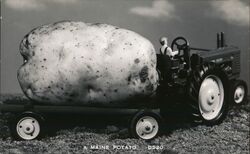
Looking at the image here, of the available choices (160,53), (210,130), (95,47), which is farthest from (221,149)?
(95,47)

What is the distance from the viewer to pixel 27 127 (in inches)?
225

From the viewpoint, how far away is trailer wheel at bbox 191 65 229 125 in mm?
6082

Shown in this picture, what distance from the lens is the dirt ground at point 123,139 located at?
224 inches

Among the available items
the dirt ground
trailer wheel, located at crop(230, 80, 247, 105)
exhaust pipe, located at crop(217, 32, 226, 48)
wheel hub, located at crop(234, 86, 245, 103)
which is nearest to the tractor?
the dirt ground

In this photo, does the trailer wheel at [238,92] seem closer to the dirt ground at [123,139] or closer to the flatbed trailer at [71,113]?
the dirt ground at [123,139]

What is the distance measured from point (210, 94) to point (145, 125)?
105 cm

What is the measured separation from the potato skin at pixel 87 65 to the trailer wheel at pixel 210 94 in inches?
21.9

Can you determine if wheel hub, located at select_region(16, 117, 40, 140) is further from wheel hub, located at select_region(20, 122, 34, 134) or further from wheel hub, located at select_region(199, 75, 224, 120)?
wheel hub, located at select_region(199, 75, 224, 120)

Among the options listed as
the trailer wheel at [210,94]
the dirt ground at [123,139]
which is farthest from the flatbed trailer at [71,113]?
the trailer wheel at [210,94]

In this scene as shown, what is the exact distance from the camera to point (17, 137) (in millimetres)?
5754

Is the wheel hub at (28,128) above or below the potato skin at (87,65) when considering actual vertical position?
below

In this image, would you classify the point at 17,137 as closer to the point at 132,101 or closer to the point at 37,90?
the point at 37,90

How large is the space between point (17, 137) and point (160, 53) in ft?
6.72

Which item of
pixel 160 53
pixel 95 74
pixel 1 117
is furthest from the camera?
pixel 1 117
